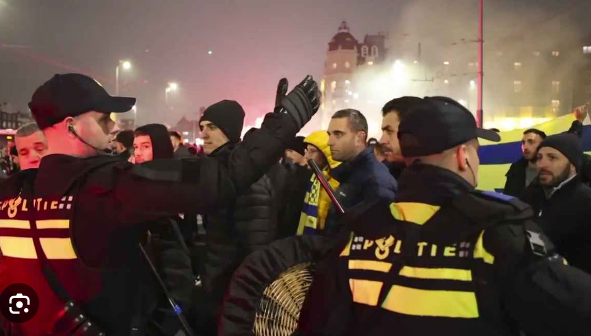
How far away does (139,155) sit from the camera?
19.5 feet

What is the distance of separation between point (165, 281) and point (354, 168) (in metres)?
1.72

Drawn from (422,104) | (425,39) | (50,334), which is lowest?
(50,334)

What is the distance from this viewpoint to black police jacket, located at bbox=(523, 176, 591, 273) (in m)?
4.32

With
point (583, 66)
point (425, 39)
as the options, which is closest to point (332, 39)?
point (583, 66)

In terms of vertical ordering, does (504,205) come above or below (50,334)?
above

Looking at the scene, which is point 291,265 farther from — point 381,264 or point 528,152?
point 528,152

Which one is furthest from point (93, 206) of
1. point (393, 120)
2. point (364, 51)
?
point (364, 51)

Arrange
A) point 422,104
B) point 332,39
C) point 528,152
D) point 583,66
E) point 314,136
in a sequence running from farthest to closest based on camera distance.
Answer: point 332,39, point 583,66, point 528,152, point 314,136, point 422,104

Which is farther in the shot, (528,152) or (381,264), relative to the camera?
(528,152)

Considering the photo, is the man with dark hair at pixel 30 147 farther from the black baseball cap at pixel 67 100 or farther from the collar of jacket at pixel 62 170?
the collar of jacket at pixel 62 170

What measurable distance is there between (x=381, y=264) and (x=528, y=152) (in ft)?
19.2

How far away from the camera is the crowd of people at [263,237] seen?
185cm

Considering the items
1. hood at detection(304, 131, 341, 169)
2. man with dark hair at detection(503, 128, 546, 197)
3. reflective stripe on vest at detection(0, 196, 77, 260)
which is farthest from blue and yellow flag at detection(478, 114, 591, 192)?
reflective stripe on vest at detection(0, 196, 77, 260)

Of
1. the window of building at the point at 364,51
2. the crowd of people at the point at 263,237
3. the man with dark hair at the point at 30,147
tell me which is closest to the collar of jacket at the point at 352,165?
the crowd of people at the point at 263,237
